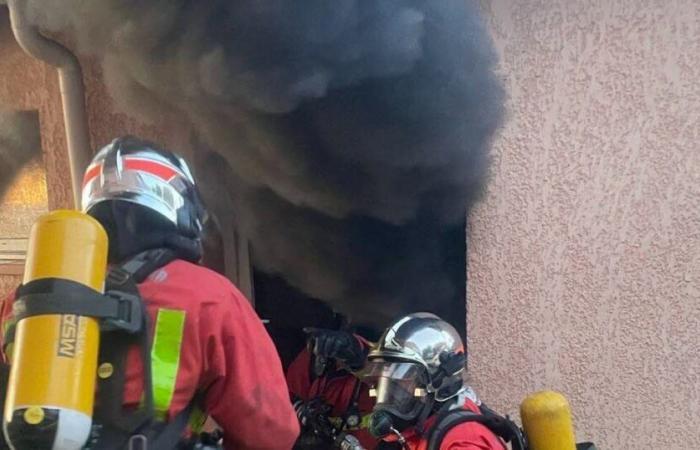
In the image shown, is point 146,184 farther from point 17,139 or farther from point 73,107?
point 17,139

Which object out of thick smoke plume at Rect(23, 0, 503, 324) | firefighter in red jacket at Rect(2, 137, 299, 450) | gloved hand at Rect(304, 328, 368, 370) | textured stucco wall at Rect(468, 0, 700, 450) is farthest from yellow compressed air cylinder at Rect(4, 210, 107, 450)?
textured stucco wall at Rect(468, 0, 700, 450)

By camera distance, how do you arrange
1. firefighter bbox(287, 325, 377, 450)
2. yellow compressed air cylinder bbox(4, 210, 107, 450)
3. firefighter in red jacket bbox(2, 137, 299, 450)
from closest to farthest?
yellow compressed air cylinder bbox(4, 210, 107, 450), firefighter in red jacket bbox(2, 137, 299, 450), firefighter bbox(287, 325, 377, 450)

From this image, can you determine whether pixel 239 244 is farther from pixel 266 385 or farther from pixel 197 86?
pixel 266 385

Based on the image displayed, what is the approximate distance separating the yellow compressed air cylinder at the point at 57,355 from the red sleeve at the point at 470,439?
4.22 feet

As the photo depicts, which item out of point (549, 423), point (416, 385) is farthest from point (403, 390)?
point (549, 423)

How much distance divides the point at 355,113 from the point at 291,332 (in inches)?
53.0

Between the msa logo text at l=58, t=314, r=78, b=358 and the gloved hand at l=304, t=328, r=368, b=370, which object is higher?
the gloved hand at l=304, t=328, r=368, b=370

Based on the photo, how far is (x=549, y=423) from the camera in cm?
262

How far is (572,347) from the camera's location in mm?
3096

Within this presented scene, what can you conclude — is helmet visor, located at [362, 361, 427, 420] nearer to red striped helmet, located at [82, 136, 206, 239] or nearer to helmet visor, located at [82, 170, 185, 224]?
red striped helmet, located at [82, 136, 206, 239]

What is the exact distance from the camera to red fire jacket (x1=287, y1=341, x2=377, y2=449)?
3.37m

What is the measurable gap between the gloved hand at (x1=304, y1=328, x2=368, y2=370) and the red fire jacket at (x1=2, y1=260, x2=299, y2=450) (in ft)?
4.01

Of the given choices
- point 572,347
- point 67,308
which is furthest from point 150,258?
point 572,347

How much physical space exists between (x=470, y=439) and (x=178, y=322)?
1167 mm
